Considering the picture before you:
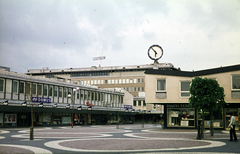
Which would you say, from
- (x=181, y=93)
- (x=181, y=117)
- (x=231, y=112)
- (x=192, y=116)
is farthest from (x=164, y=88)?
(x=231, y=112)

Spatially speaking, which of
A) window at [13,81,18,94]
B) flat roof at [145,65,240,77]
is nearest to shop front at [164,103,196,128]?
flat roof at [145,65,240,77]

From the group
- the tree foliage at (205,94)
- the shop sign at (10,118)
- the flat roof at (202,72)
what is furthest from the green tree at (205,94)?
the shop sign at (10,118)

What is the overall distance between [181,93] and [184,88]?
763 mm

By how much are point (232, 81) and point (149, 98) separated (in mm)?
10815

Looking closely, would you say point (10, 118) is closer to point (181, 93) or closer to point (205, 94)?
point (181, 93)

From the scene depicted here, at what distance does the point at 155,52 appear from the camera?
45.3 m

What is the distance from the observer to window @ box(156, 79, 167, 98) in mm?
39562

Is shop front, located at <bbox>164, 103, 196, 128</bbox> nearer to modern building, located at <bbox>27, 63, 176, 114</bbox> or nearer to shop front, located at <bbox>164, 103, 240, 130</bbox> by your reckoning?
shop front, located at <bbox>164, 103, 240, 130</bbox>

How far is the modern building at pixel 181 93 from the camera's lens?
35.9 metres

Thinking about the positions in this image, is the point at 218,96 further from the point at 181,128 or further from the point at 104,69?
the point at 104,69

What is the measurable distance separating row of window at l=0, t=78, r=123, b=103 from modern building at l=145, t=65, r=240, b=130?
53.2ft

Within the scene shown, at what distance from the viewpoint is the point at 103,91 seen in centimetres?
7738

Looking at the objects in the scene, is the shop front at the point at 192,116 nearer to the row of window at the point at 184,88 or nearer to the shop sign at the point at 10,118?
the row of window at the point at 184,88

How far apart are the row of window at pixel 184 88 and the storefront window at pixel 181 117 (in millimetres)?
3108
